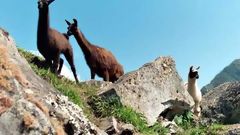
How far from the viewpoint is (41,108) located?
736 cm

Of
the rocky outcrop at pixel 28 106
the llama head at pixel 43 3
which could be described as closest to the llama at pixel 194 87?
the llama head at pixel 43 3

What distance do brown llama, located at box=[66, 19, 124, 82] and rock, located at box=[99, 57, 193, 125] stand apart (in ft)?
8.92

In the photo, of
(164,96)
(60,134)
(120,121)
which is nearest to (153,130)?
(120,121)

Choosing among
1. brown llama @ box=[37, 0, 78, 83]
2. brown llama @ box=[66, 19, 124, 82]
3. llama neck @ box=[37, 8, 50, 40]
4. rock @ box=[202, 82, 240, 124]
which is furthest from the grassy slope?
brown llama @ box=[66, 19, 124, 82]

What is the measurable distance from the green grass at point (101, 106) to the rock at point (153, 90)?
1.00 feet

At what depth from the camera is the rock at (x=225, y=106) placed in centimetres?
1709

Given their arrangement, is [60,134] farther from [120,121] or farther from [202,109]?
[202,109]

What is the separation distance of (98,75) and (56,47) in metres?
2.65

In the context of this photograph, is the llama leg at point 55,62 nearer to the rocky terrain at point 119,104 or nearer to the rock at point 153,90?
the rocky terrain at point 119,104

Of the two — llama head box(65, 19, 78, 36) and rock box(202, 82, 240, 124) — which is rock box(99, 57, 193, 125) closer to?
rock box(202, 82, 240, 124)

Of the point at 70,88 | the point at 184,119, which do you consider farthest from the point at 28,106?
the point at 184,119

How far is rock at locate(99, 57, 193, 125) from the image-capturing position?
13.6 metres

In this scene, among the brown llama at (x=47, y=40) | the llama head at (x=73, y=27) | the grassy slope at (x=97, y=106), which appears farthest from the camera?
the llama head at (x=73, y=27)

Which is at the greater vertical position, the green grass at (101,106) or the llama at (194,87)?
the llama at (194,87)
